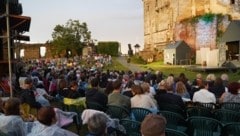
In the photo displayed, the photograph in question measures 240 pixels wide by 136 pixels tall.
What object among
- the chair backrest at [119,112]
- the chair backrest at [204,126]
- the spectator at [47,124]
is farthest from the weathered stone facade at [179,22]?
the spectator at [47,124]

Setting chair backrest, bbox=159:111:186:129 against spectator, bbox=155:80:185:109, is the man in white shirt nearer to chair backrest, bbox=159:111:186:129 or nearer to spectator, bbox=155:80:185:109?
spectator, bbox=155:80:185:109

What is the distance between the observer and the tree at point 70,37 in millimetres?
75000

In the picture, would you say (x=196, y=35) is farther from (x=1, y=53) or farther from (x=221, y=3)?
(x=1, y=53)

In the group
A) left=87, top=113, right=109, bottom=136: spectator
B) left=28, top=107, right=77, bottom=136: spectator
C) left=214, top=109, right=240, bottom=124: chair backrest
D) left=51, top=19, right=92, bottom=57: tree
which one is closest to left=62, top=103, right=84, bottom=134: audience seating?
left=214, top=109, right=240, bottom=124: chair backrest

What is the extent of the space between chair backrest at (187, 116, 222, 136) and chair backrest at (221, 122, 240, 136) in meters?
0.17

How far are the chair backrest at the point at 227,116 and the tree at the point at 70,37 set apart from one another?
66.4m

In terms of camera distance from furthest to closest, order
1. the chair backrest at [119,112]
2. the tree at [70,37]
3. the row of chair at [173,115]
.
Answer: the tree at [70,37] → the chair backrest at [119,112] → the row of chair at [173,115]

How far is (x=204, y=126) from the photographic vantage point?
7.67 meters

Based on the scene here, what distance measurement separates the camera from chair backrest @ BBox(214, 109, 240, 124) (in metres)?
8.71

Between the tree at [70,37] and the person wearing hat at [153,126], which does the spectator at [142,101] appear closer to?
the person wearing hat at [153,126]

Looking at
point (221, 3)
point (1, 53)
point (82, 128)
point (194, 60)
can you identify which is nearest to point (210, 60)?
point (194, 60)

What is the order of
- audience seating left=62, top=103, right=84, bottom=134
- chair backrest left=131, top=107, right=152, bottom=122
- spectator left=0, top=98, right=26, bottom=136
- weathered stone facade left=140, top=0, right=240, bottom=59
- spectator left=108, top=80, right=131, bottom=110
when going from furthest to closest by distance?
weathered stone facade left=140, top=0, right=240, bottom=59 → audience seating left=62, top=103, right=84, bottom=134 → spectator left=108, top=80, right=131, bottom=110 → chair backrest left=131, top=107, right=152, bottom=122 → spectator left=0, top=98, right=26, bottom=136

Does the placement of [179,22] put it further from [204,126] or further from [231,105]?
[204,126]

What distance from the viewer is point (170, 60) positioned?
5403 centimetres
